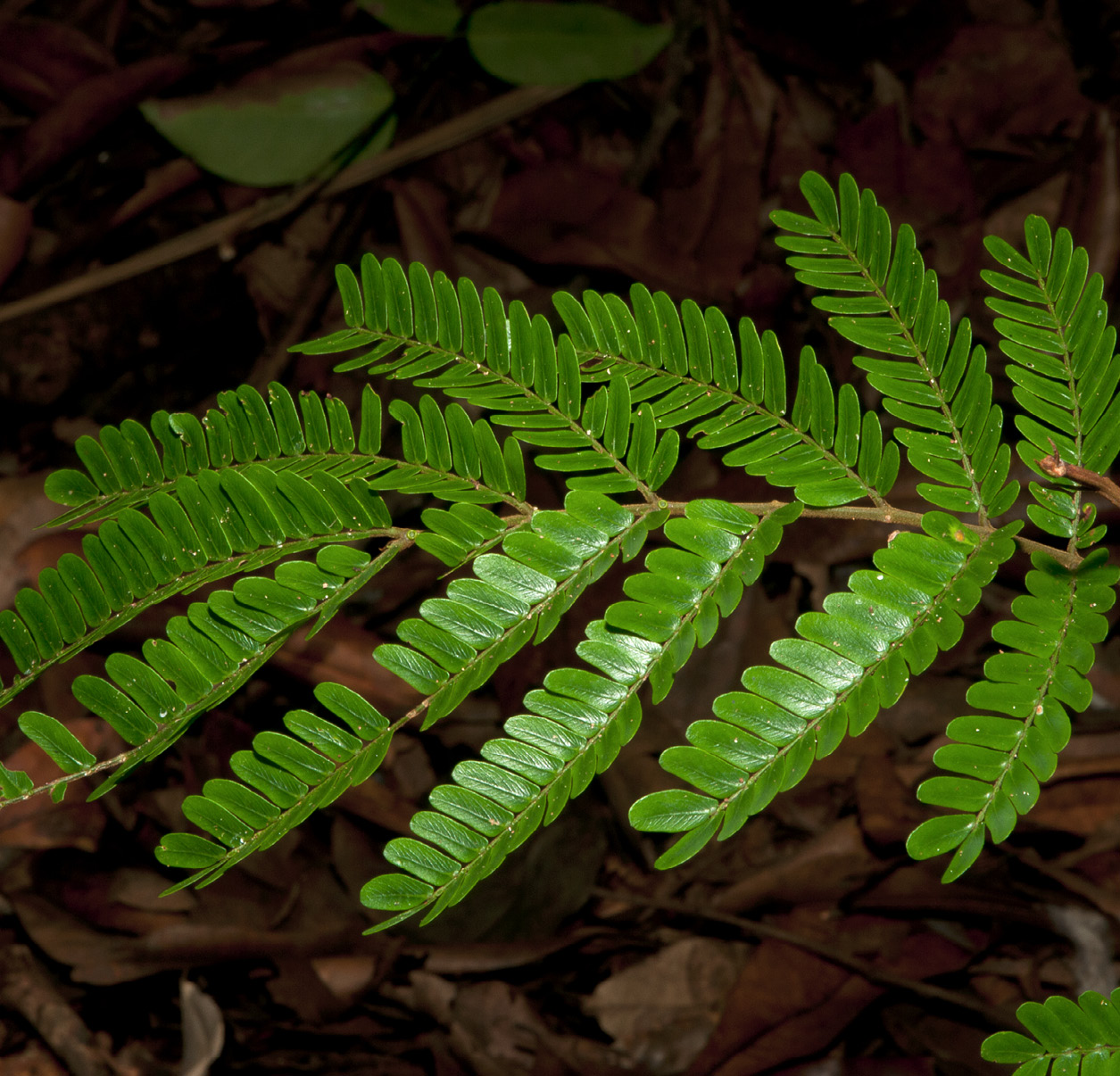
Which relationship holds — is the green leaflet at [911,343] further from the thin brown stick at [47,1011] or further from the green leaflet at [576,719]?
the thin brown stick at [47,1011]

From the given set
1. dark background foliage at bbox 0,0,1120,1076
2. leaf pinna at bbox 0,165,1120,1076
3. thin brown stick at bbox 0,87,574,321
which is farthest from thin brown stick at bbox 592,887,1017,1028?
thin brown stick at bbox 0,87,574,321

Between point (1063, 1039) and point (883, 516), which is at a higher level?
point (883, 516)

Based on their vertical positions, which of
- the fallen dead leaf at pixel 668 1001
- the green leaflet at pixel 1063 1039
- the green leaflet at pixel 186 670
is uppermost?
the green leaflet at pixel 186 670

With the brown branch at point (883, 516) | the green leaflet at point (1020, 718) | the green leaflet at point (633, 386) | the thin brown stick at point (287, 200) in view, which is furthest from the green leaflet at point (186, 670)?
the thin brown stick at point (287, 200)

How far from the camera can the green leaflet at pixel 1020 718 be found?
2.77 ft

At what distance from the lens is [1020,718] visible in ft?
2.99

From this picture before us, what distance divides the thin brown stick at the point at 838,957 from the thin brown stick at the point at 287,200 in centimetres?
245

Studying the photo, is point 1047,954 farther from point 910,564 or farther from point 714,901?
point 910,564

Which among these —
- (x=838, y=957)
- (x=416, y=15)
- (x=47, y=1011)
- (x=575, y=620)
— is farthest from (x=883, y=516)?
(x=416, y=15)

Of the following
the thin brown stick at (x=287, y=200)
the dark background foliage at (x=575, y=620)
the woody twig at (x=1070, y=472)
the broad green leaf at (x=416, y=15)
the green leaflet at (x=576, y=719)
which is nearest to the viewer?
the green leaflet at (x=576, y=719)

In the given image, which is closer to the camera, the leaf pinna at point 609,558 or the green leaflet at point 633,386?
the leaf pinna at point 609,558

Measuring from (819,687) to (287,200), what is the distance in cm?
301

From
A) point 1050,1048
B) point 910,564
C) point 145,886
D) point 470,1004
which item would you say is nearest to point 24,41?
point 145,886

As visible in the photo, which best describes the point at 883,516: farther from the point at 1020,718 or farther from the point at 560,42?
the point at 560,42
